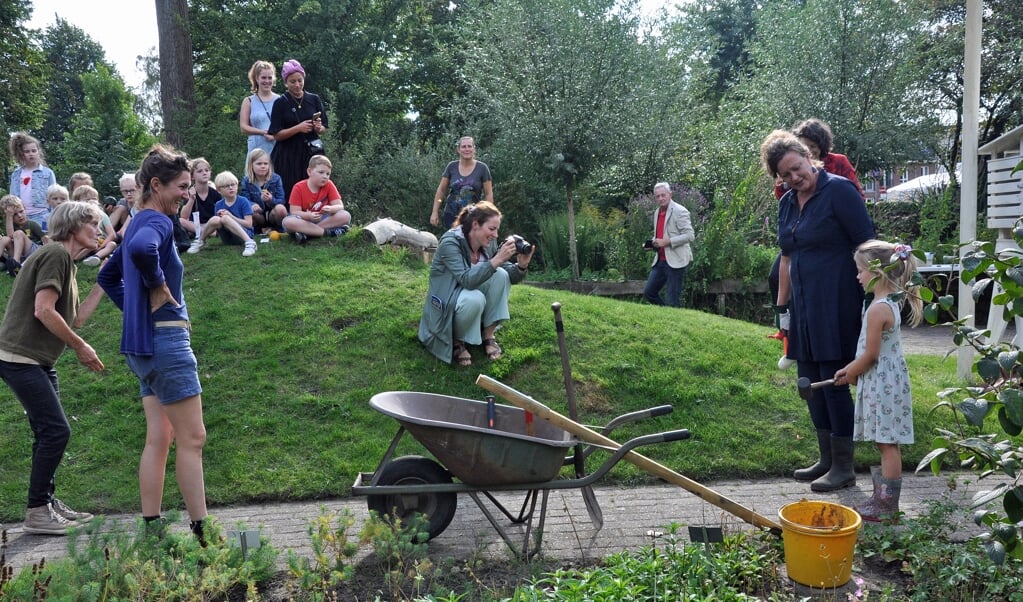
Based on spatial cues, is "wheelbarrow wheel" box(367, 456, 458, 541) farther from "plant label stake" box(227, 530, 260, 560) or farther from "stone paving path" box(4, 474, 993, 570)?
"plant label stake" box(227, 530, 260, 560)

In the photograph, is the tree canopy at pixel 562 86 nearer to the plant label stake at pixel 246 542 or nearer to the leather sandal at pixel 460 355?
the leather sandal at pixel 460 355

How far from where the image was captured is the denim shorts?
3986 millimetres

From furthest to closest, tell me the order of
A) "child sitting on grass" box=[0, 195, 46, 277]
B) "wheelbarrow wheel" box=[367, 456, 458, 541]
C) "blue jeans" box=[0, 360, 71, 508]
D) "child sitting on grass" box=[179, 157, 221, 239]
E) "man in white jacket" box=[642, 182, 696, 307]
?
"man in white jacket" box=[642, 182, 696, 307], "child sitting on grass" box=[179, 157, 221, 239], "child sitting on grass" box=[0, 195, 46, 277], "blue jeans" box=[0, 360, 71, 508], "wheelbarrow wheel" box=[367, 456, 458, 541]

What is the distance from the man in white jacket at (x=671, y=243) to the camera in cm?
1030

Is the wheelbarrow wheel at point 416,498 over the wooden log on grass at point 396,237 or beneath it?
beneath

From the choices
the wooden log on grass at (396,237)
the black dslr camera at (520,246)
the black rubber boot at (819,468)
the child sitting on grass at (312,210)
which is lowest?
the black rubber boot at (819,468)

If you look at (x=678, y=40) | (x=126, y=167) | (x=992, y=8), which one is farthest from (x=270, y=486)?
(x=992, y=8)

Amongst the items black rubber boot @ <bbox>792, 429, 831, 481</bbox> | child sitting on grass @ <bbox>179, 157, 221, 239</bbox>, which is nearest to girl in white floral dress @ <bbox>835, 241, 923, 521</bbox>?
black rubber boot @ <bbox>792, 429, 831, 481</bbox>

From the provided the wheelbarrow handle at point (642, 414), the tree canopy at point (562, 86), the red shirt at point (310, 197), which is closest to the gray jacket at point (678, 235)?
the tree canopy at point (562, 86)

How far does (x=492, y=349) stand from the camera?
7.10m

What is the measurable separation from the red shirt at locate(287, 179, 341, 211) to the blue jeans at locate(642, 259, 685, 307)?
4.23 m

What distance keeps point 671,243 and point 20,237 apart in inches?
307

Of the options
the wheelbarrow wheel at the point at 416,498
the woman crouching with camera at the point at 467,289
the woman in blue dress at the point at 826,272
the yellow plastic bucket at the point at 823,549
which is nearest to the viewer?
the yellow plastic bucket at the point at 823,549

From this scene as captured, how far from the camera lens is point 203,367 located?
276 inches
